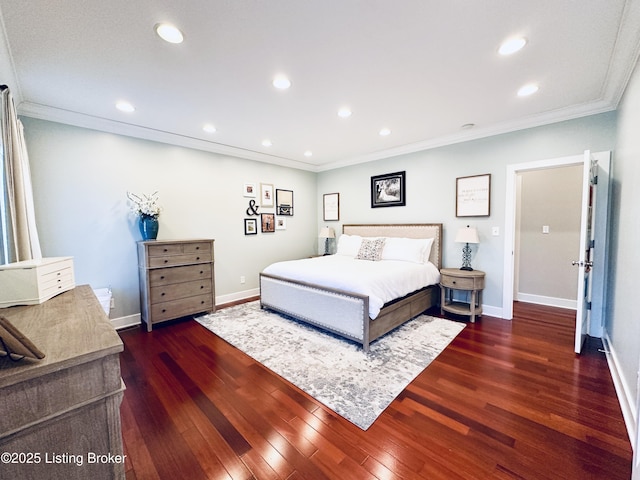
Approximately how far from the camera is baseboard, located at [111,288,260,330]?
134 inches

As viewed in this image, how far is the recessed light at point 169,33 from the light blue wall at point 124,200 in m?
2.18

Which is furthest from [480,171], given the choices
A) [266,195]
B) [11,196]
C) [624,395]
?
[11,196]

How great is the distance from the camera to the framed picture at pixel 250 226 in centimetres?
A: 466

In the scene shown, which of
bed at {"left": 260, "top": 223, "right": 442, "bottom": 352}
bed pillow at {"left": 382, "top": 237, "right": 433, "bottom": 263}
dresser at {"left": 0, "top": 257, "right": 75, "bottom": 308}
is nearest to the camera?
dresser at {"left": 0, "top": 257, "right": 75, "bottom": 308}

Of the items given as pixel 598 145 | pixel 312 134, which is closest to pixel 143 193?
pixel 312 134

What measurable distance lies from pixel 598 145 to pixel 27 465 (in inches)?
186

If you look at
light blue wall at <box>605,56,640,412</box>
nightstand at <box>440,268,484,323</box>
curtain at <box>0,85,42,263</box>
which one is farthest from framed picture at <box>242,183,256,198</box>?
light blue wall at <box>605,56,640,412</box>

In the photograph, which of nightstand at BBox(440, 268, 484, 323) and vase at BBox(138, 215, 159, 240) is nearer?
vase at BBox(138, 215, 159, 240)

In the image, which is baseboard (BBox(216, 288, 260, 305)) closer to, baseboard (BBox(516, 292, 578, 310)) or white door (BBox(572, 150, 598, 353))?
white door (BBox(572, 150, 598, 353))

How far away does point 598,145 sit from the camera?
2902 millimetres

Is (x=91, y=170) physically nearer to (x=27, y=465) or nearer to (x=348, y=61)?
(x=348, y=61)

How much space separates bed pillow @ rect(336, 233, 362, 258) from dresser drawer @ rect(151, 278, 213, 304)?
229 centimetres

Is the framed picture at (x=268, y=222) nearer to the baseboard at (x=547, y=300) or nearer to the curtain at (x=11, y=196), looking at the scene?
the curtain at (x=11, y=196)

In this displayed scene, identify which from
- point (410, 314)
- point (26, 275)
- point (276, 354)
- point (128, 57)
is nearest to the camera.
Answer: point (26, 275)
